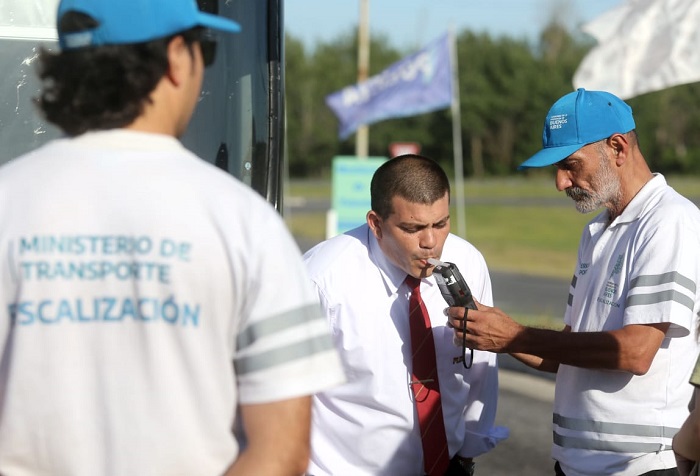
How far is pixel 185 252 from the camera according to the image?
1938mm

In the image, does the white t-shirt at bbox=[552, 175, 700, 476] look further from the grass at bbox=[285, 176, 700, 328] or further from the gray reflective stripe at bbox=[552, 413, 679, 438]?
the grass at bbox=[285, 176, 700, 328]

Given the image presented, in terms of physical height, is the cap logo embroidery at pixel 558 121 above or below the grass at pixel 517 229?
above

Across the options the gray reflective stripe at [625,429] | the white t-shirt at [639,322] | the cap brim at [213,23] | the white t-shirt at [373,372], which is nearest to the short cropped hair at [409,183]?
the white t-shirt at [373,372]

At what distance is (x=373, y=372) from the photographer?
12.3 ft

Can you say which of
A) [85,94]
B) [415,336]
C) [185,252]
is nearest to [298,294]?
[185,252]

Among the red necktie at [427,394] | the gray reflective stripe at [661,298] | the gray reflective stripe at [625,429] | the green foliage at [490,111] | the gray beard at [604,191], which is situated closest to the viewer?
the gray reflective stripe at [661,298]

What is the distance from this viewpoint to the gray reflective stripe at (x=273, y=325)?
6.48 feet

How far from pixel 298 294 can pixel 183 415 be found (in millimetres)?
299

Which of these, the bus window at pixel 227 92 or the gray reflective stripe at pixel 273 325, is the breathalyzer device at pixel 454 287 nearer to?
the bus window at pixel 227 92

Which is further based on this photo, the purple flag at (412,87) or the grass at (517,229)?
the grass at (517,229)

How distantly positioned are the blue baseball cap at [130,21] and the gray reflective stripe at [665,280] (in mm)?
2109

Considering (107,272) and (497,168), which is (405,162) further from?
(497,168)

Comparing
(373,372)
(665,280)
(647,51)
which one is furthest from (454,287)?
(647,51)

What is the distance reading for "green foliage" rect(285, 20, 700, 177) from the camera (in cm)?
7450
